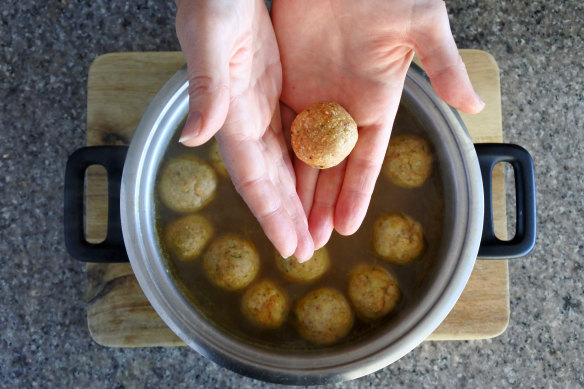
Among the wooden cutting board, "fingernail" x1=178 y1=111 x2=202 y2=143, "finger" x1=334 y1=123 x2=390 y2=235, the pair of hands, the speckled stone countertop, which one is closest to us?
"fingernail" x1=178 y1=111 x2=202 y2=143

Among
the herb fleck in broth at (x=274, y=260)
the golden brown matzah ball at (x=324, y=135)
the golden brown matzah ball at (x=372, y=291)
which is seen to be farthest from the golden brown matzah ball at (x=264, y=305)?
the golden brown matzah ball at (x=324, y=135)

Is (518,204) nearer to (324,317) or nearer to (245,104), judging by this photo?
(324,317)

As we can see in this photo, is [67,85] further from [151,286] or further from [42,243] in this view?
[151,286]

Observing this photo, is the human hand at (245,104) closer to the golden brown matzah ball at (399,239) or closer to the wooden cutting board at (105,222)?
the golden brown matzah ball at (399,239)

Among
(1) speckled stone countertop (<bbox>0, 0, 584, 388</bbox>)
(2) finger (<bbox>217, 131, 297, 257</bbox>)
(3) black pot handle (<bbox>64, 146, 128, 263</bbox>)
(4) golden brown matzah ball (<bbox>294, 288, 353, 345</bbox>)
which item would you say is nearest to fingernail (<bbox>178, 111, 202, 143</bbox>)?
(2) finger (<bbox>217, 131, 297, 257</bbox>)

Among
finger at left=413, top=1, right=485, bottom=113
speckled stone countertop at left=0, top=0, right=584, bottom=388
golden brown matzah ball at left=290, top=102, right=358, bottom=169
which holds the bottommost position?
speckled stone countertop at left=0, top=0, right=584, bottom=388

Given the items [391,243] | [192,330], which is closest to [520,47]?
[391,243]

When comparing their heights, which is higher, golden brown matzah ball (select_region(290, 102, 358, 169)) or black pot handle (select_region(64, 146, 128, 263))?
golden brown matzah ball (select_region(290, 102, 358, 169))

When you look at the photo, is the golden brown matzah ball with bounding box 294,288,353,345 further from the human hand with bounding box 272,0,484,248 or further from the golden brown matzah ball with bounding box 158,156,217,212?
the golden brown matzah ball with bounding box 158,156,217,212
